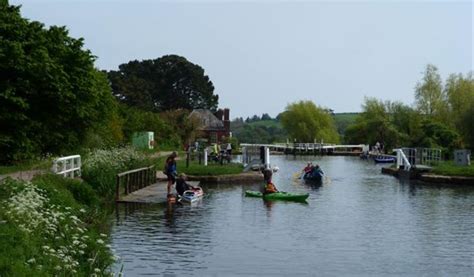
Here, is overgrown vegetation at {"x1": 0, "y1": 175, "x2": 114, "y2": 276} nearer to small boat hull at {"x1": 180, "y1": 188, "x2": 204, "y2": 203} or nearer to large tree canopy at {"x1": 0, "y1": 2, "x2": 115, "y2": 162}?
large tree canopy at {"x1": 0, "y1": 2, "x2": 115, "y2": 162}

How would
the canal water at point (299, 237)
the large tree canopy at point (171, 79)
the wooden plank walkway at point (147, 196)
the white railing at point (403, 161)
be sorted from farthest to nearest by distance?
the large tree canopy at point (171, 79), the white railing at point (403, 161), the wooden plank walkway at point (147, 196), the canal water at point (299, 237)

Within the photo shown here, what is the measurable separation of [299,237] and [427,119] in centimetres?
5611

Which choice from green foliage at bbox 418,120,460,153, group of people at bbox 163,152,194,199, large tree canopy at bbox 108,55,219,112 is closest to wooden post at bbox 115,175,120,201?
group of people at bbox 163,152,194,199

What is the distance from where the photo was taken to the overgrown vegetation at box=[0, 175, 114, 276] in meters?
10.6

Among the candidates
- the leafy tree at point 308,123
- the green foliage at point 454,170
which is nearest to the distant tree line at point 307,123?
the leafy tree at point 308,123

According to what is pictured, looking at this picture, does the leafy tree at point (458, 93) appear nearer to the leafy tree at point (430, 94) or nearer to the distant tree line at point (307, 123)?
the leafy tree at point (430, 94)

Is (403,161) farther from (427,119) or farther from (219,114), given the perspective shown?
(219,114)

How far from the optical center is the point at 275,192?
31.5 metres

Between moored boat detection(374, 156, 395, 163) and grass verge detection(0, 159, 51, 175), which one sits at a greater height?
grass verge detection(0, 159, 51, 175)

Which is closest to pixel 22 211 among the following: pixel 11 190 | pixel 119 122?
pixel 11 190

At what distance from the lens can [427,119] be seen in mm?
73875

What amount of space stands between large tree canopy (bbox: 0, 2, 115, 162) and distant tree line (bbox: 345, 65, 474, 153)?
123 feet

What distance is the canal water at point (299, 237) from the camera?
54.2ft

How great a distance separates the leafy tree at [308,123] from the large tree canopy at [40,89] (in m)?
82.4
